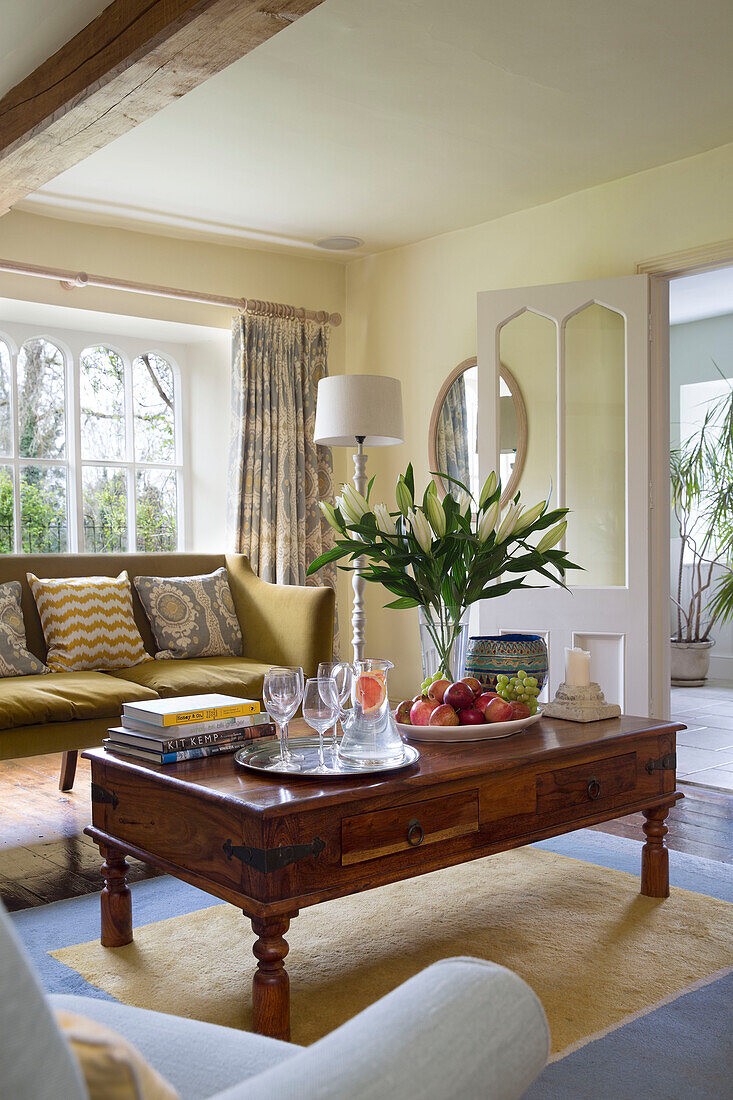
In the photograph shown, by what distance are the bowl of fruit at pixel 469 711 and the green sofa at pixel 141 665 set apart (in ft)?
4.04

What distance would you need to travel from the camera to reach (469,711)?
7.43 feet

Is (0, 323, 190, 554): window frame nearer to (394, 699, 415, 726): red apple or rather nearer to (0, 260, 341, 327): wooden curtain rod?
(0, 260, 341, 327): wooden curtain rod

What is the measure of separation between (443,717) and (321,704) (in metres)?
0.43

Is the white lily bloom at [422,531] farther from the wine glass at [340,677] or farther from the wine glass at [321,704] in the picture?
the wine glass at [321,704]

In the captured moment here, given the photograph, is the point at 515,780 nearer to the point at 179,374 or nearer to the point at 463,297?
the point at 463,297

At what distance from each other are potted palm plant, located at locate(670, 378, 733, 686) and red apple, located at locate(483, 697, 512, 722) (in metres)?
4.38

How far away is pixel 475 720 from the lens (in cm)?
225

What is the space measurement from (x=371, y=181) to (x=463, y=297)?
84 centimetres

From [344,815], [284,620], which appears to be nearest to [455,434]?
[284,620]

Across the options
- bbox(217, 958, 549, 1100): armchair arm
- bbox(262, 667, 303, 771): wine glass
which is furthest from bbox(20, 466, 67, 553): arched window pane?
bbox(217, 958, 549, 1100): armchair arm

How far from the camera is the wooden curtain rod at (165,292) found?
4301 millimetres

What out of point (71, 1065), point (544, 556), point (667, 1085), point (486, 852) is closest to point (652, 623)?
point (544, 556)

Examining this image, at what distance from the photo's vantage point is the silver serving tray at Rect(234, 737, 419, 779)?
186 cm

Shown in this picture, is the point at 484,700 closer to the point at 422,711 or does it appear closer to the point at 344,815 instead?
the point at 422,711
